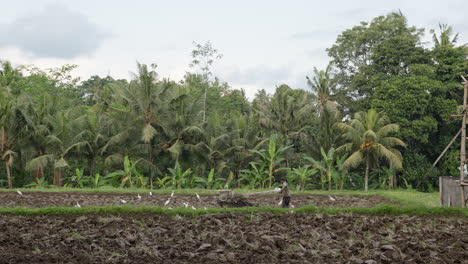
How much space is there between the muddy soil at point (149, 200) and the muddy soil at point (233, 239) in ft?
14.6

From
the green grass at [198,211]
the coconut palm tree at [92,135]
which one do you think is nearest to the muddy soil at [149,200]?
the green grass at [198,211]

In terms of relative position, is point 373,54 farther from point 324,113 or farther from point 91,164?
point 91,164

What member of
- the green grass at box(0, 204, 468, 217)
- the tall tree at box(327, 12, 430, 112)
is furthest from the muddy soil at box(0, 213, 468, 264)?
the tall tree at box(327, 12, 430, 112)

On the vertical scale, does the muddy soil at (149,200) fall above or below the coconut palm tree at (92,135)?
below

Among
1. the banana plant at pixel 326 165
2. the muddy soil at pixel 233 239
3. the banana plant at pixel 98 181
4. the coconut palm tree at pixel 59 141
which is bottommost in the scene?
the muddy soil at pixel 233 239

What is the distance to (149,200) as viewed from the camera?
13.9 meters

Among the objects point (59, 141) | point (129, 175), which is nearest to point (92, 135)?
point (59, 141)

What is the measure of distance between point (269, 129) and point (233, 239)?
17.2 meters

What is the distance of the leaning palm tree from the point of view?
19.9m

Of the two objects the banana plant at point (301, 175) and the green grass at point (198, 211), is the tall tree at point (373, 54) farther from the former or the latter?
the green grass at point (198, 211)

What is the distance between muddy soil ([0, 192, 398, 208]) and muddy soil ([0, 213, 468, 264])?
14.6ft

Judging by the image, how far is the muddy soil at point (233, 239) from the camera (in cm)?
574

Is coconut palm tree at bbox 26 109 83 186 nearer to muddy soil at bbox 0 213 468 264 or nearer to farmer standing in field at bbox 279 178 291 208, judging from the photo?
farmer standing in field at bbox 279 178 291 208

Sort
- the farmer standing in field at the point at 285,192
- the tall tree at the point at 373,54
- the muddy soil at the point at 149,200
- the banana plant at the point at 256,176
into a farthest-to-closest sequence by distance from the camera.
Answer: the tall tree at the point at 373,54
the banana plant at the point at 256,176
the muddy soil at the point at 149,200
the farmer standing in field at the point at 285,192
